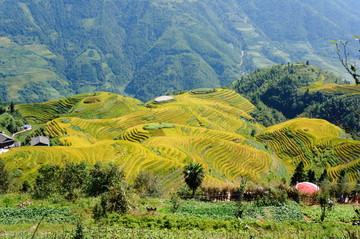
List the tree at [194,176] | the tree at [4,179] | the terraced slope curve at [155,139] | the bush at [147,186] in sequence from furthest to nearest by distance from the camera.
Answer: the terraced slope curve at [155,139] < the tree at [4,179] < the bush at [147,186] < the tree at [194,176]

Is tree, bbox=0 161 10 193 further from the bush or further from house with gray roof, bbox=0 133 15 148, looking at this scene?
house with gray roof, bbox=0 133 15 148

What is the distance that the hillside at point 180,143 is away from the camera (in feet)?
177

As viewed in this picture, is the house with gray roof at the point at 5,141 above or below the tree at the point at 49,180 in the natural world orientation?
above

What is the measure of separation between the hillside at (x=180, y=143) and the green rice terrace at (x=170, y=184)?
37cm

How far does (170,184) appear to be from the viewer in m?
48.4

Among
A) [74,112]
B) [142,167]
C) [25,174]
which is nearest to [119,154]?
[142,167]

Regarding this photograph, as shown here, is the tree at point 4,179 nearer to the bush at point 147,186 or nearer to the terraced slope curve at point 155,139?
the terraced slope curve at point 155,139

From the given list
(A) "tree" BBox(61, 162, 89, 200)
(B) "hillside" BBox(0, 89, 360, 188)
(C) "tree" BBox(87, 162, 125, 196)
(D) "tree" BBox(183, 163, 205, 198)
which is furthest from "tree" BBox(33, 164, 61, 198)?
(D) "tree" BBox(183, 163, 205, 198)

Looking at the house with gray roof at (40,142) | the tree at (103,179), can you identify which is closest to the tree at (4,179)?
the tree at (103,179)

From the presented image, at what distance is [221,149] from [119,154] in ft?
107

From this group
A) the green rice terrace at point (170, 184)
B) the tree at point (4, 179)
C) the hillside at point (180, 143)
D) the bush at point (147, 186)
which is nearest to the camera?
the green rice terrace at point (170, 184)

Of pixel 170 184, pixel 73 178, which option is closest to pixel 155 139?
pixel 170 184

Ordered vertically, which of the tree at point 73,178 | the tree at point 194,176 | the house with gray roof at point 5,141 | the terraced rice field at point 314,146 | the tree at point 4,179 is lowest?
the tree at point 4,179

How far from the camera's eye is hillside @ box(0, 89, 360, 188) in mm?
54094
